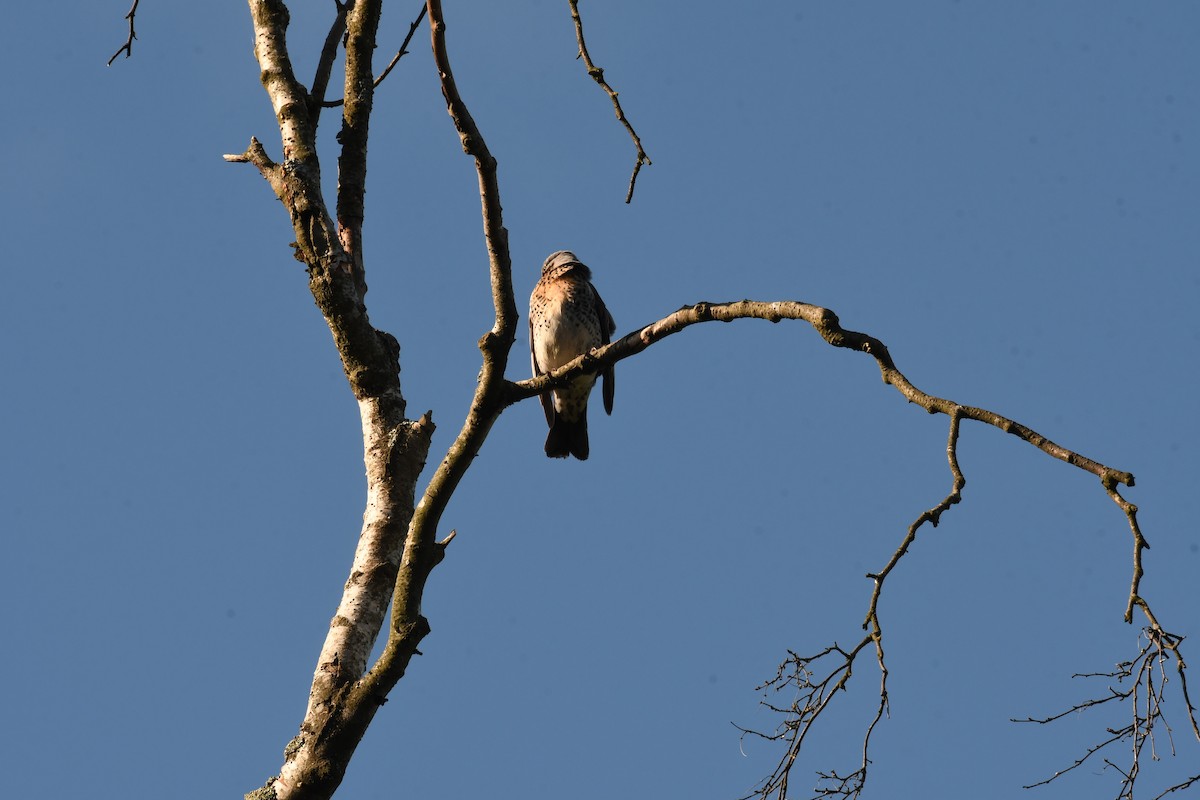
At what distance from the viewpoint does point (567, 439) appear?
23.6ft

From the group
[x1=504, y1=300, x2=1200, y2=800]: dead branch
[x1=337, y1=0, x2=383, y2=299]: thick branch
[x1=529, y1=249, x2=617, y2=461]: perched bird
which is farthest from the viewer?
[x1=529, y1=249, x2=617, y2=461]: perched bird

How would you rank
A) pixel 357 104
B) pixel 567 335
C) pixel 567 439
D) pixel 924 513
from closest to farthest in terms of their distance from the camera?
pixel 924 513
pixel 357 104
pixel 567 439
pixel 567 335

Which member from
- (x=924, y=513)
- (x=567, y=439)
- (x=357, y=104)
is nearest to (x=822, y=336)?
(x=924, y=513)

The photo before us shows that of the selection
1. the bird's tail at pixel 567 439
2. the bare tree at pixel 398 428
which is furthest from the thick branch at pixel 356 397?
the bird's tail at pixel 567 439

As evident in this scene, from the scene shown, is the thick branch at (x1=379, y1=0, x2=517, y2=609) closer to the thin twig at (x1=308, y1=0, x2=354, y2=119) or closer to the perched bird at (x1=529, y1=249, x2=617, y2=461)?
the thin twig at (x1=308, y1=0, x2=354, y2=119)

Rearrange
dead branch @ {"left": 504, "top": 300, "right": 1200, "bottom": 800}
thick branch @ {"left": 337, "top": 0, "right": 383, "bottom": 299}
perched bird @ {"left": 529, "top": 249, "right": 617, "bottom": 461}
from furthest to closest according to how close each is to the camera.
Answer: perched bird @ {"left": 529, "top": 249, "right": 617, "bottom": 461} < thick branch @ {"left": 337, "top": 0, "right": 383, "bottom": 299} < dead branch @ {"left": 504, "top": 300, "right": 1200, "bottom": 800}

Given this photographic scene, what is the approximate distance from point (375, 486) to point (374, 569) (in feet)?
0.98

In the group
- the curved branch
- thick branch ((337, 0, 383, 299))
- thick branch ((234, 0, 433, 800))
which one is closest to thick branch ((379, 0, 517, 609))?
the curved branch

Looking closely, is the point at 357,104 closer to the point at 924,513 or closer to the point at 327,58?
the point at 327,58

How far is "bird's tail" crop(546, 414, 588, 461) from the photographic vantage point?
23.5 feet

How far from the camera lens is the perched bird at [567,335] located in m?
7.15

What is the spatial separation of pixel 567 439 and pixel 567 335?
609 millimetres

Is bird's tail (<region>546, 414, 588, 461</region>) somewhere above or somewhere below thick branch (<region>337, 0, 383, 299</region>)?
above

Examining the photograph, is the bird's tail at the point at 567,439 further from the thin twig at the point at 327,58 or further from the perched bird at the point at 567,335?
the thin twig at the point at 327,58
